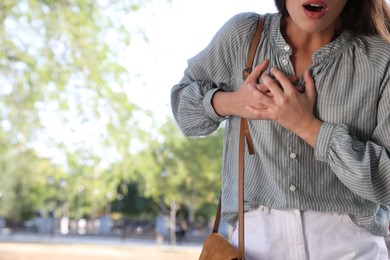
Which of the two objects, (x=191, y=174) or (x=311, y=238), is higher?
(x=311, y=238)

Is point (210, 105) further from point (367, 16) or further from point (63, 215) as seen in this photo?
point (63, 215)

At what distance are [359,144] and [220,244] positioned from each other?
10.8 inches

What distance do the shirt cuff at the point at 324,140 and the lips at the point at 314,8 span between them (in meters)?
0.16

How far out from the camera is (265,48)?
119cm

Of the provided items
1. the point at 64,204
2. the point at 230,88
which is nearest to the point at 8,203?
the point at 64,204

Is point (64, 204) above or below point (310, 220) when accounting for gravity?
below

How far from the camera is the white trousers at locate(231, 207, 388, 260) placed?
110 centimetres

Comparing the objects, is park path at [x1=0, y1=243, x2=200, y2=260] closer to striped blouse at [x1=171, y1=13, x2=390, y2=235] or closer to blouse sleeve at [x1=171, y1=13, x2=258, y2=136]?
blouse sleeve at [x1=171, y1=13, x2=258, y2=136]

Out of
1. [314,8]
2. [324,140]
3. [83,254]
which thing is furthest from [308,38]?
[83,254]

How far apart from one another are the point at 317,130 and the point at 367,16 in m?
0.24

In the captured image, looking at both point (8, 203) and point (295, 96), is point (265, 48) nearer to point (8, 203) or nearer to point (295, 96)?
point (295, 96)

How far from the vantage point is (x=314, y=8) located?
1.08m

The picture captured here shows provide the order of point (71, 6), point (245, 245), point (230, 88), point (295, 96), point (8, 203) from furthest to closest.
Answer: point (8, 203), point (71, 6), point (230, 88), point (245, 245), point (295, 96)

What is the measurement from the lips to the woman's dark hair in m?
0.13
